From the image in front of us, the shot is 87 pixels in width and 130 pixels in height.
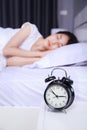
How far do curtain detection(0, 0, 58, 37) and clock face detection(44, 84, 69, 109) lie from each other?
2437 mm

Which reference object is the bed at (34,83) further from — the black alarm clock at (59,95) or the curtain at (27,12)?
the curtain at (27,12)

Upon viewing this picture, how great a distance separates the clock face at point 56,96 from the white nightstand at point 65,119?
0.03m

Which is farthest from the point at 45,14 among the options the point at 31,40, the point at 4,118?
the point at 4,118

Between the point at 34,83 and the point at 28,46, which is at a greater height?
the point at 34,83

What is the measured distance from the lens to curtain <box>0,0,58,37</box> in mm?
3242

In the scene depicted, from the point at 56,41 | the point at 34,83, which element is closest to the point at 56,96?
the point at 34,83

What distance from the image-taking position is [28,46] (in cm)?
194

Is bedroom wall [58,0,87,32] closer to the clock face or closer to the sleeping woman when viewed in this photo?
the sleeping woman

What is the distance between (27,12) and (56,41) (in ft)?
5.14

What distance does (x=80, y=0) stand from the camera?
9.61 feet

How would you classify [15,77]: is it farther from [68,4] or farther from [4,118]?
[68,4]

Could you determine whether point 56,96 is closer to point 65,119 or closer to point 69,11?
point 65,119

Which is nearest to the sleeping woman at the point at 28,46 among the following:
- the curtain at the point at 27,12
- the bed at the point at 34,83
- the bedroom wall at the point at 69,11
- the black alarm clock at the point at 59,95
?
the bed at the point at 34,83

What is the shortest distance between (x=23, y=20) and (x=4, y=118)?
245cm
